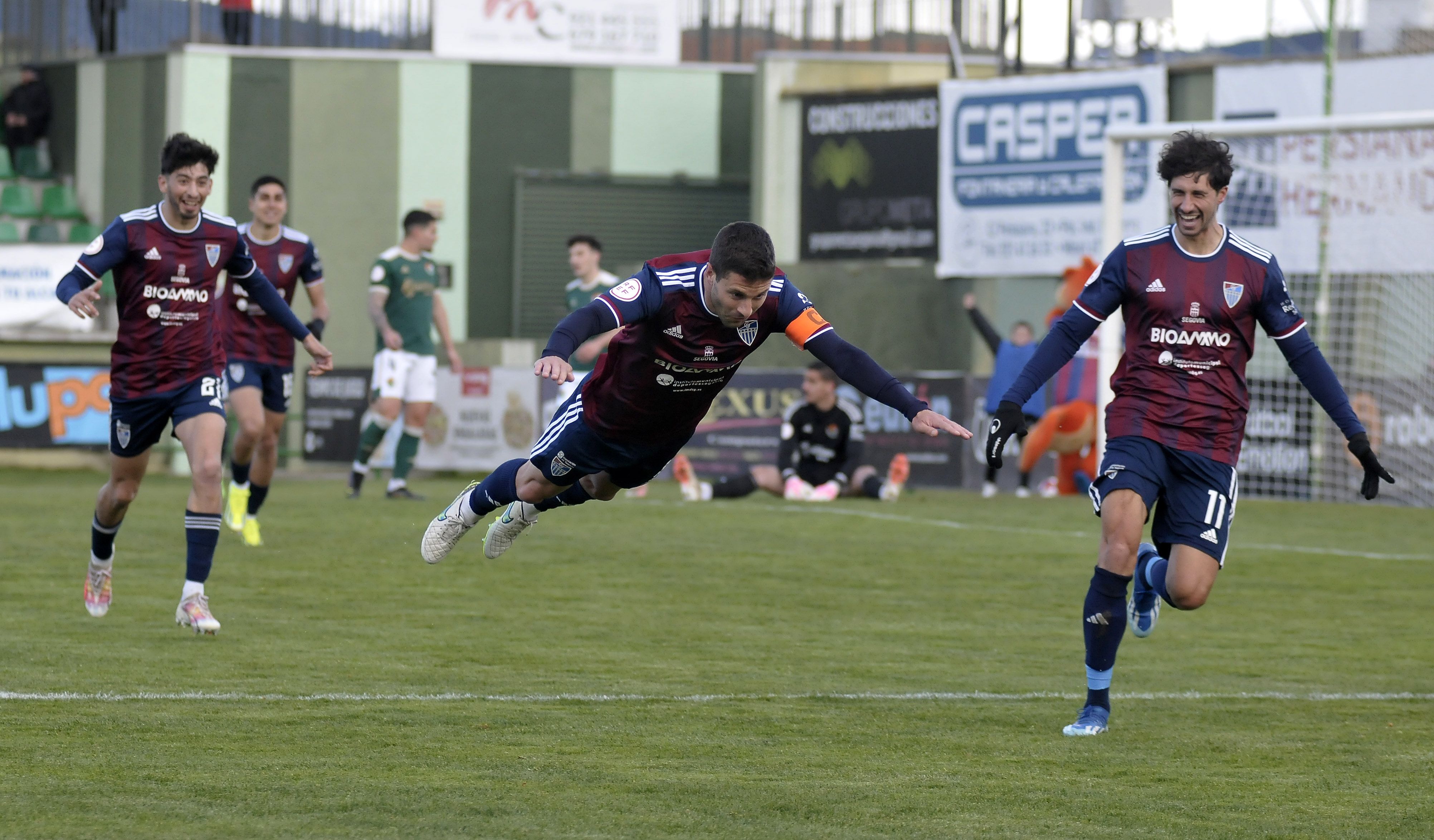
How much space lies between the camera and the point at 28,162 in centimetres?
2809

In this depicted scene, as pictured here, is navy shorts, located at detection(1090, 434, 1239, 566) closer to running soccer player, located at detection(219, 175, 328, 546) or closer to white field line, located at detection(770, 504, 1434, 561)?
running soccer player, located at detection(219, 175, 328, 546)

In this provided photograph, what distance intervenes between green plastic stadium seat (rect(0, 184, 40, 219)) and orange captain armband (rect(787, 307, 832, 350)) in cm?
2287

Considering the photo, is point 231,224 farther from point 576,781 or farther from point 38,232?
point 38,232

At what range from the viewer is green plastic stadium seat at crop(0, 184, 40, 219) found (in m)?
27.4

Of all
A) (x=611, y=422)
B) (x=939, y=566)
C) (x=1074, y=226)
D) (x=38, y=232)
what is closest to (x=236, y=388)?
(x=939, y=566)

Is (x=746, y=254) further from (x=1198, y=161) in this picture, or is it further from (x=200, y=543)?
(x=200, y=543)

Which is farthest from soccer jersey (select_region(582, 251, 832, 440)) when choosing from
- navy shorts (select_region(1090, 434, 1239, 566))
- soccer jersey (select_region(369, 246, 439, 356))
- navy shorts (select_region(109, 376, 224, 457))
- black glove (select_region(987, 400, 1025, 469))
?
soccer jersey (select_region(369, 246, 439, 356))

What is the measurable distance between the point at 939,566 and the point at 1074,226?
11649mm

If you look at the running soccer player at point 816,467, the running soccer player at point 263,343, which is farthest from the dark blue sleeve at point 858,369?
the running soccer player at point 816,467

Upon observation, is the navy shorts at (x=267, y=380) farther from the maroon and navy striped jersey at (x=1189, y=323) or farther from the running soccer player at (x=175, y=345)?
the maroon and navy striped jersey at (x=1189, y=323)

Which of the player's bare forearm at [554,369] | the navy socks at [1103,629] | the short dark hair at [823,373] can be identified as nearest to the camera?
the player's bare forearm at [554,369]

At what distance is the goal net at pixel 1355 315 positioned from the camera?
59.3 feet

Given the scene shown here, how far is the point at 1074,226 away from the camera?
23.6m

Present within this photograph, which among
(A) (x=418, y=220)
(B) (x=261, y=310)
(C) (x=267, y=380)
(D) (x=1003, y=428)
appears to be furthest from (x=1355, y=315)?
(D) (x=1003, y=428)
